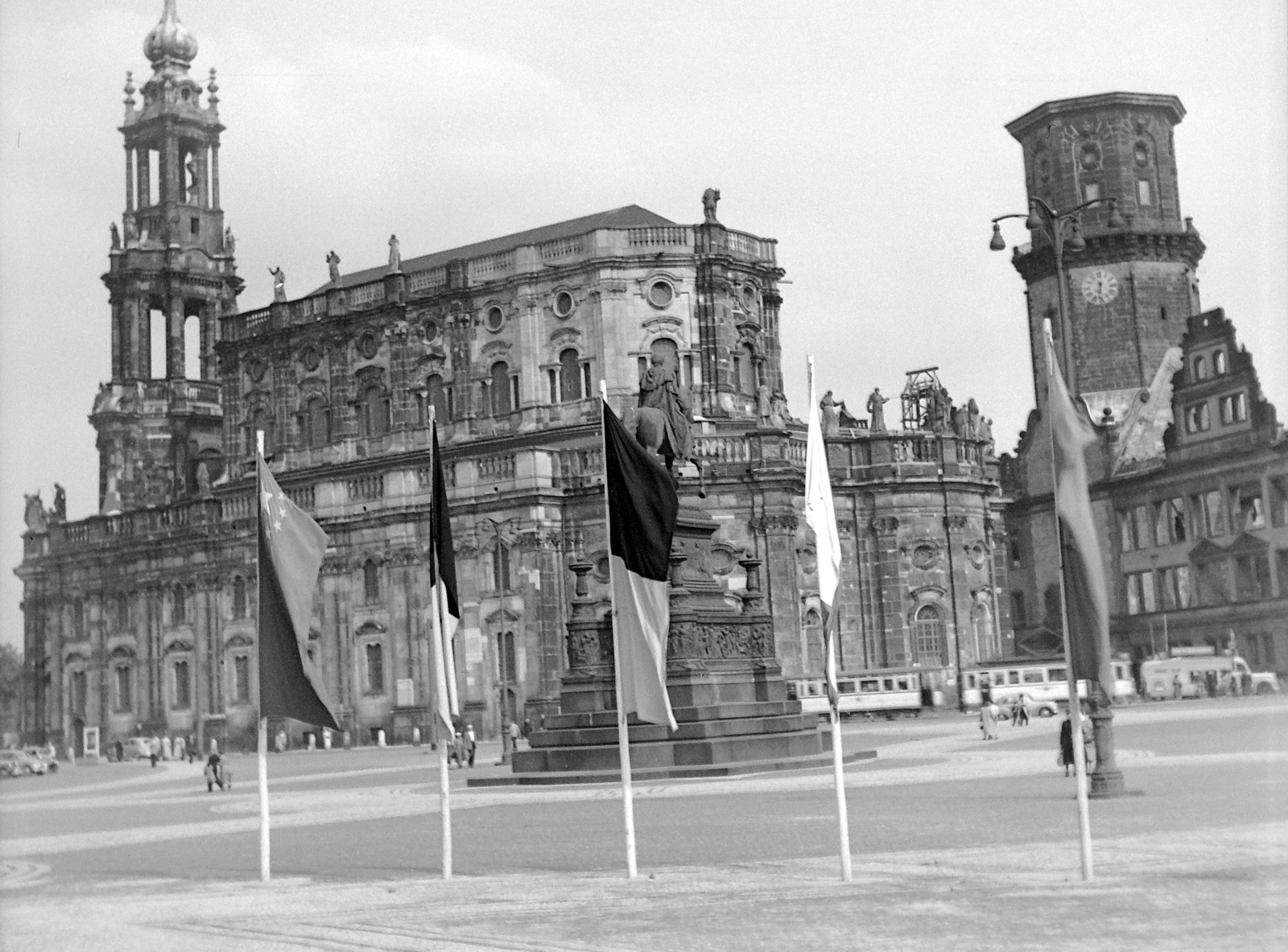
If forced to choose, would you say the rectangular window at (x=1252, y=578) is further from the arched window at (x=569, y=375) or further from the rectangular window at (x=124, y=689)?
the rectangular window at (x=124, y=689)

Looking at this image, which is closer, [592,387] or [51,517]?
[592,387]

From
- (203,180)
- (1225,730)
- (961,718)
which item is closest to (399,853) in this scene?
(1225,730)

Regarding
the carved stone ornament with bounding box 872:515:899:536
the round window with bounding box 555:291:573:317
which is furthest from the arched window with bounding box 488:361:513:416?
the carved stone ornament with bounding box 872:515:899:536

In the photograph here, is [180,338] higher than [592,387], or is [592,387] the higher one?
[180,338]

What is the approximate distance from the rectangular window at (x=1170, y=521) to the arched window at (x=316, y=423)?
138 feet

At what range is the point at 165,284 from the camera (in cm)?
9756

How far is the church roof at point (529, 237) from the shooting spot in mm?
78500

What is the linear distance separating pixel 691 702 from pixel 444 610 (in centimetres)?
1337

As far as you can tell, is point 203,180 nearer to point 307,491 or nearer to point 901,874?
point 307,491

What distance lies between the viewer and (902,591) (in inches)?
2820

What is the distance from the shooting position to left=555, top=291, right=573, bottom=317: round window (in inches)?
2963

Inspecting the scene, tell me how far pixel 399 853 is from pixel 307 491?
58943 mm

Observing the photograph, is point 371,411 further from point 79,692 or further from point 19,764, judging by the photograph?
point 19,764

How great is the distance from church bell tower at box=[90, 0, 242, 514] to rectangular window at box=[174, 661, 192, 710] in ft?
51.2
